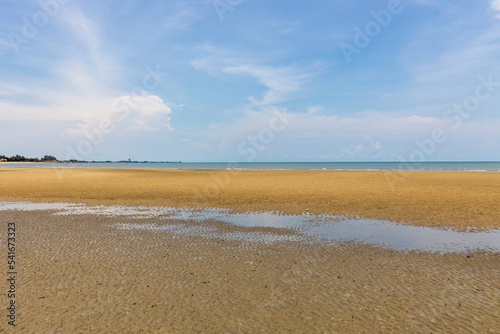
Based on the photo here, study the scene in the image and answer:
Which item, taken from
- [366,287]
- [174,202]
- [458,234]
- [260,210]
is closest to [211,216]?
[260,210]

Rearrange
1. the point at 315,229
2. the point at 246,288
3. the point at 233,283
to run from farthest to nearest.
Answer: the point at 315,229
the point at 233,283
the point at 246,288

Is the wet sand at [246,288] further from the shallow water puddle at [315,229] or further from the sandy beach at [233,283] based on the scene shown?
the shallow water puddle at [315,229]

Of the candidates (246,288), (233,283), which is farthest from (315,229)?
(246,288)

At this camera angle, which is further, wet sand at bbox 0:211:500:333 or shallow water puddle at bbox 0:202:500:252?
shallow water puddle at bbox 0:202:500:252

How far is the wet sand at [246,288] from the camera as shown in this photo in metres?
6.58

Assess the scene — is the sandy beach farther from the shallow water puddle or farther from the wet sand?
the shallow water puddle

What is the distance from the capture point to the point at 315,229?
15727 mm

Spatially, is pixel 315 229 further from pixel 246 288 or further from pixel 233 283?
pixel 246 288

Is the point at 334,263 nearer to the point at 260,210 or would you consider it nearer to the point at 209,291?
the point at 209,291

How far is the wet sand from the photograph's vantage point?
658cm

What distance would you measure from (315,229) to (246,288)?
27.3ft

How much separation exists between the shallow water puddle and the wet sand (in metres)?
1.18

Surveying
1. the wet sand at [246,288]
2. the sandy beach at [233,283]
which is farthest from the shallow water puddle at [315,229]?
the wet sand at [246,288]

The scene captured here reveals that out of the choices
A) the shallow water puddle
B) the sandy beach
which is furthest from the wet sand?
the shallow water puddle
